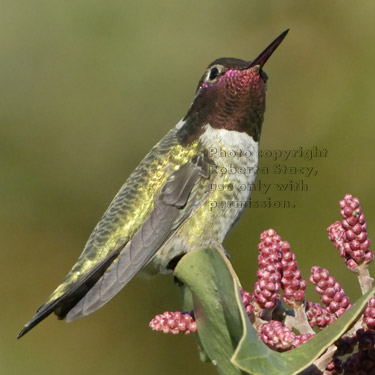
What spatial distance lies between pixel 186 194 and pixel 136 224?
0.22 m

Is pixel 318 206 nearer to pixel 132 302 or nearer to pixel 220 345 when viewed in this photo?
pixel 132 302

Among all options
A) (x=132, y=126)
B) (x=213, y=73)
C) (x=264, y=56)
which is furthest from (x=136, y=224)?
(x=132, y=126)

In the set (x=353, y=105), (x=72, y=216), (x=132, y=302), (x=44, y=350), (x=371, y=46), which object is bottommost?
(x=44, y=350)

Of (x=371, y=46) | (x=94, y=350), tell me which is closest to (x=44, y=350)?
(x=94, y=350)

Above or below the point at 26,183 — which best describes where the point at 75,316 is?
below

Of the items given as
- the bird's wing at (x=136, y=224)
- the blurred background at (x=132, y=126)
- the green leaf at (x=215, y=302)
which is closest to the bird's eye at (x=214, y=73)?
the bird's wing at (x=136, y=224)

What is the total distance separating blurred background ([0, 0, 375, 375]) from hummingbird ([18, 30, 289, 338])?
594 mm

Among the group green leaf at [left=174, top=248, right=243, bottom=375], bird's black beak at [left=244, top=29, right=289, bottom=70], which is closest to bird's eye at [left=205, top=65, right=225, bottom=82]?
bird's black beak at [left=244, top=29, right=289, bottom=70]

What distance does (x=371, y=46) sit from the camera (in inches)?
149

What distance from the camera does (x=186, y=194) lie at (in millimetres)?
2918

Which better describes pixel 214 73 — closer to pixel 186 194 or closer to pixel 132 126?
pixel 186 194

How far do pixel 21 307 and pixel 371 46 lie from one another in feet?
7.12

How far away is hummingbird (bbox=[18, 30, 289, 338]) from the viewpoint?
2.82m

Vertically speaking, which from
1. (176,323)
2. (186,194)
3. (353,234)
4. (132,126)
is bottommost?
(176,323)
